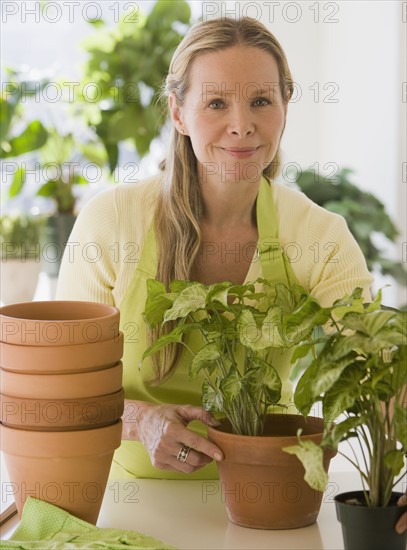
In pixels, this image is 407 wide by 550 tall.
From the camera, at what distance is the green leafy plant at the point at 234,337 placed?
128 cm

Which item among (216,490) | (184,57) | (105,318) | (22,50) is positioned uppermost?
(22,50)

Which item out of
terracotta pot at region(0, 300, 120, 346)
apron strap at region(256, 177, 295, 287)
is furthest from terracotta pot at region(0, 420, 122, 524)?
apron strap at region(256, 177, 295, 287)

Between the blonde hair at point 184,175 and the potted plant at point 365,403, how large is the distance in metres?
0.56

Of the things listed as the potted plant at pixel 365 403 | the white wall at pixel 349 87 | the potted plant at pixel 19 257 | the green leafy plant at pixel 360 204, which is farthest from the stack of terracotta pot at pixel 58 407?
the white wall at pixel 349 87

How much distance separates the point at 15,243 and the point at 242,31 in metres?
2.68

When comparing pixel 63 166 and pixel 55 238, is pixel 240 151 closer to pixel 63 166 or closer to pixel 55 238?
pixel 55 238

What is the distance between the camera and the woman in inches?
68.2

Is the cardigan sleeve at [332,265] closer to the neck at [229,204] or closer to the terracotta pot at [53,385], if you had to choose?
the neck at [229,204]

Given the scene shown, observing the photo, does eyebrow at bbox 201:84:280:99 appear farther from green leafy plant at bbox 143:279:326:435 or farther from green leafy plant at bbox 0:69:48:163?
green leafy plant at bbox 0:69:48:163

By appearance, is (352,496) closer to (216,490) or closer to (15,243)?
(216,490)

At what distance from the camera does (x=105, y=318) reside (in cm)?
134

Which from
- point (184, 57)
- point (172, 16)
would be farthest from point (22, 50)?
point (184, 57)

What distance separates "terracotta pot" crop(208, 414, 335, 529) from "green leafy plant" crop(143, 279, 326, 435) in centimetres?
6

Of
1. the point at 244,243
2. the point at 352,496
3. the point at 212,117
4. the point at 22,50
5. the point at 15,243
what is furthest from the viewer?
the point at 22,50
